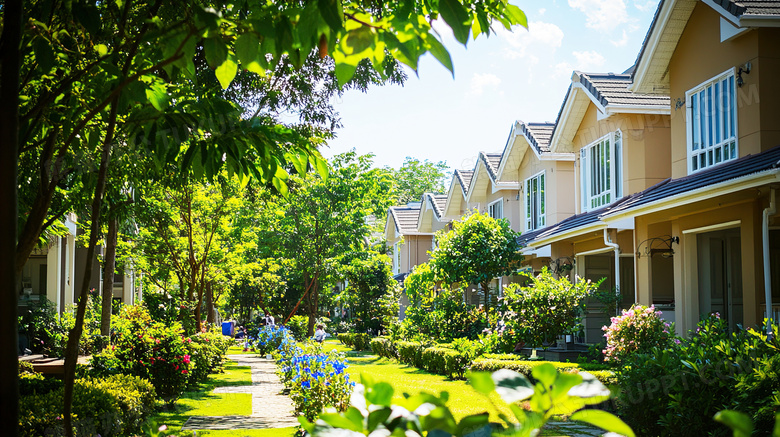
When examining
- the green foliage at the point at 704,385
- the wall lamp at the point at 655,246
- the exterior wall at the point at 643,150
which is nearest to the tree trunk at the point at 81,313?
the green foliage at the point at 704,385

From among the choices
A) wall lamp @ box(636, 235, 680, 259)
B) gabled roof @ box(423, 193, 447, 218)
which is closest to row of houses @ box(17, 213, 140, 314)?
wall lamp @ box(636, 235, 680, 259)

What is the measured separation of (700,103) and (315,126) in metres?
8.12

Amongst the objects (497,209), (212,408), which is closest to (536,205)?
(497,209)

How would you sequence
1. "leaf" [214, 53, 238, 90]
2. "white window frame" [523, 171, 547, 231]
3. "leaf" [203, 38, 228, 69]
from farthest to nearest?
1. "white window frame" [523, 171, 547, 231]
2. "leaf" [214, 53, 238, 90]
3. "leaf" [203, 38, 228, 69]

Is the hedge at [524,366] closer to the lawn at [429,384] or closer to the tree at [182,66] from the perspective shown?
the lawn at [429,384]

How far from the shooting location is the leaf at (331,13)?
1.94m

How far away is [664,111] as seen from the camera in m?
17.9

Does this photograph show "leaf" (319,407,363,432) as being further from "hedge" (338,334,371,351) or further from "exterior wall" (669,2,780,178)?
"hedge" (338,334,371,351)

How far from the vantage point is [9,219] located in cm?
237

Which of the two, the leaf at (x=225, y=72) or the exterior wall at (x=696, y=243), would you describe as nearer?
the leaf at (x=225, y=72)

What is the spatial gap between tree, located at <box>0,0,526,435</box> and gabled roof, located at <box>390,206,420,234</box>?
37.6 metres

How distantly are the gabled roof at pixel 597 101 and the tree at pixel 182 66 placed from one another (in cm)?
1431

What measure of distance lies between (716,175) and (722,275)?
4.86 m

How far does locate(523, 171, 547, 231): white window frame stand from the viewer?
79.6ft
